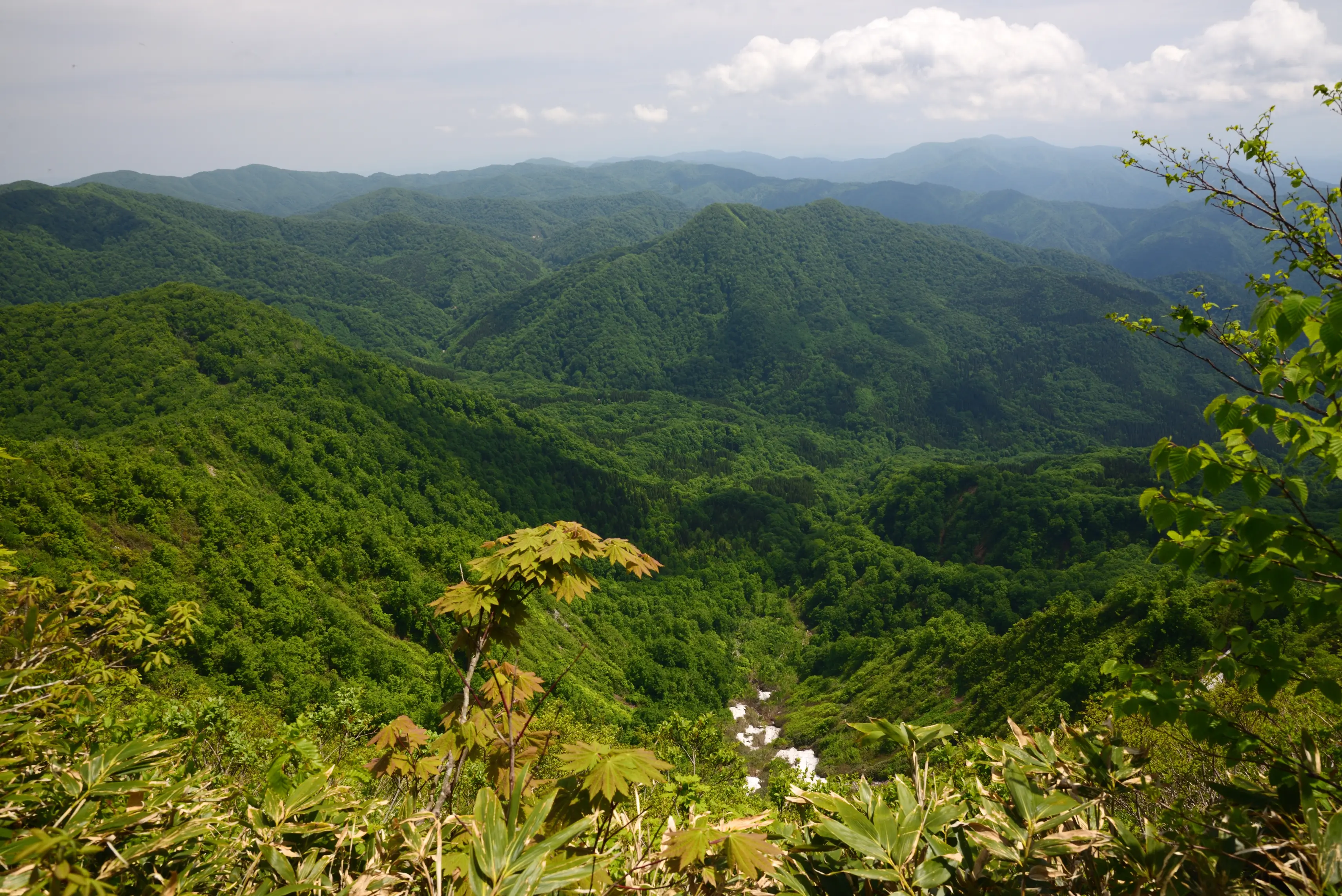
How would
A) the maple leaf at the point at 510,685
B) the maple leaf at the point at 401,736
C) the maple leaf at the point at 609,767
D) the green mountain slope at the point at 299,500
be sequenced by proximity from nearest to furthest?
1. the maple leaf at the point at 609,767
2. the maple leaf at the point at 510,685
3. the maple leaf at the point at 401,736
4. the green mountain slope at the point at 299,500

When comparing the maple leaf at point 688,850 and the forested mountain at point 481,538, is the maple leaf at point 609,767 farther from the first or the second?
the forested mountain at point 481,538

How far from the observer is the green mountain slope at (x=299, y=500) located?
128ft

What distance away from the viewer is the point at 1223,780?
4.46 m

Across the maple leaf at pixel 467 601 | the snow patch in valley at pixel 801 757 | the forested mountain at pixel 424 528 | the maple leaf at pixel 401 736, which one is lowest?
the snow patch in valley at pixel 801 757

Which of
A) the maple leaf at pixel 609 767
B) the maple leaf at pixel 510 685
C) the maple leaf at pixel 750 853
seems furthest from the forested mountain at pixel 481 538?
the maple leaf at pixel 750 853

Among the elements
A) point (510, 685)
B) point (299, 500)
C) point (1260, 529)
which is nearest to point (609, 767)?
point (510, 685)

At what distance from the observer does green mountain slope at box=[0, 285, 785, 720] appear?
39156mm

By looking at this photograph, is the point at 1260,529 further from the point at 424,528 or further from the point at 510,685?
the point at 424,528

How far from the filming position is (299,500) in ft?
220

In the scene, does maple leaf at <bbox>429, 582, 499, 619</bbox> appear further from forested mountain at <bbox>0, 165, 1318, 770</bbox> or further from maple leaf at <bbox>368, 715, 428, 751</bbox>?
forested mountain at <bbox>0, 165, 1318, 770</bbox>

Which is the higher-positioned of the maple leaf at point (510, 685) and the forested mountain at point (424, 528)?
the maple leaf at point (510, 685)

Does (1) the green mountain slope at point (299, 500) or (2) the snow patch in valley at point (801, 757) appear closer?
(1) the green mountain slope at point (299, 500)

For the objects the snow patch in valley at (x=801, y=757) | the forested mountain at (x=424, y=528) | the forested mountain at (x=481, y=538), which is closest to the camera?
the forested mountain at (x=424, y=528)

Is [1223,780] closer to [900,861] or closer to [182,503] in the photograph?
[900,861]
